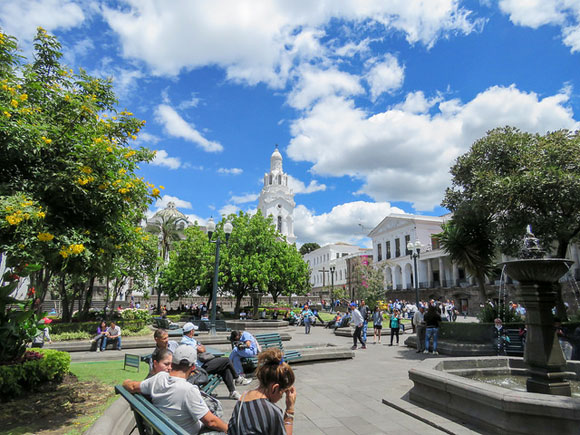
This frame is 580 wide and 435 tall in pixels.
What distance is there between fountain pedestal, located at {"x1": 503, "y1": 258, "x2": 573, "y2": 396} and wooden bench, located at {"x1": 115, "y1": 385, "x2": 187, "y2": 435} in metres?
5.15

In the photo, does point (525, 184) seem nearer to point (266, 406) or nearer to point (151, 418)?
point (266, 406)

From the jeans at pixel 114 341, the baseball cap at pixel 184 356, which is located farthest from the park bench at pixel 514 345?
the jeans at pixel 114 341

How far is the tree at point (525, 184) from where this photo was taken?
11.7 meters

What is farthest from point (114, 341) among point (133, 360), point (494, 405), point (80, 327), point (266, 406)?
point (266, 406)

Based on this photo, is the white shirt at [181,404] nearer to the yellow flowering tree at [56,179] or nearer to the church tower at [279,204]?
the yellow flowering tree at [56,179]

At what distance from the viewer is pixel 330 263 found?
7850 centimetres

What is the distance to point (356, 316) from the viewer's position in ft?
42.9

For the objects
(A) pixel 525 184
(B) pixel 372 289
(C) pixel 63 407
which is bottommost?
(C) pixel 63 407

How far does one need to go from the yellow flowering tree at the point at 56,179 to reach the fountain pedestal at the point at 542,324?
20.7 feet

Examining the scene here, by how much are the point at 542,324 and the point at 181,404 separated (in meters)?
5.20

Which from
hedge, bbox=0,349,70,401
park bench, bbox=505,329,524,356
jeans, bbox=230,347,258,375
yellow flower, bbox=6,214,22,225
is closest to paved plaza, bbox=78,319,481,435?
jeans, bbox=230,347,258,375

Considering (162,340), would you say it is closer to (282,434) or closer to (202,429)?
(202,429)

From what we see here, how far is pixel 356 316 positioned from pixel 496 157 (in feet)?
26.3

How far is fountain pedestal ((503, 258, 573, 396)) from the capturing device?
5.28 meters
